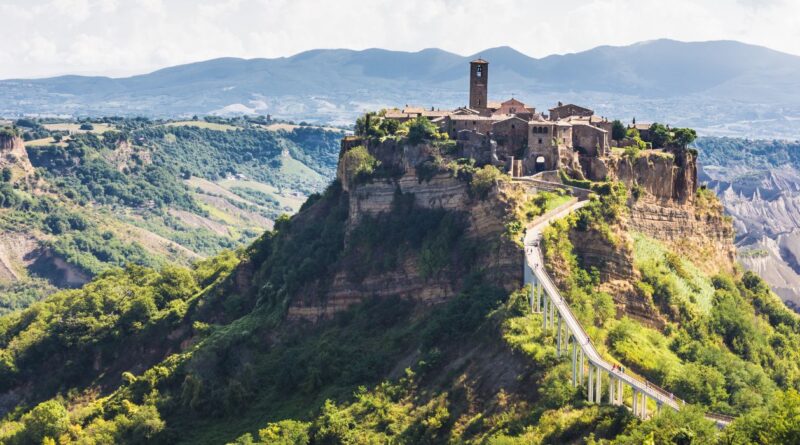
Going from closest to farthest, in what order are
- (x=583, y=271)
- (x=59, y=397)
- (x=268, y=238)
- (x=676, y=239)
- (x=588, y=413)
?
(x=588, y=413) < (x=583, y=271) < (x=676, y=239) < (x=59, y=397) < (x=268, y=238)

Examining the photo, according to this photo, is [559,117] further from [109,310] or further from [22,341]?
[22,341]

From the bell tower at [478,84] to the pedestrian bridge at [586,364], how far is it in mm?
28112

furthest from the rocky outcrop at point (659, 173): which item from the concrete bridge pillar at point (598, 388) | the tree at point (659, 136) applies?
the concrete bridge pillar at point (598, 388)

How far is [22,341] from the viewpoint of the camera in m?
95.5

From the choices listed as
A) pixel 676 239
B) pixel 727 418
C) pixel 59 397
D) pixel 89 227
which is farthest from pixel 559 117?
pixel 89 227

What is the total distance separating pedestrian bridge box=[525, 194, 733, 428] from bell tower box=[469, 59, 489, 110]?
28.1m

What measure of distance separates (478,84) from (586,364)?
127ft

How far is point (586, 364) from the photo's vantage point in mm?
56875

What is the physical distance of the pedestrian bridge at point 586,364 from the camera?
53.8m

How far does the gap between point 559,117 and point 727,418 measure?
3816cm

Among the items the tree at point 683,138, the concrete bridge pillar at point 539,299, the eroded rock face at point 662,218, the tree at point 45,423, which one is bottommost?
the tree at point 45,423

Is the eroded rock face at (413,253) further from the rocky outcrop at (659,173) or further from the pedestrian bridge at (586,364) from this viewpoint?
the rocky outcrop at (659,173)

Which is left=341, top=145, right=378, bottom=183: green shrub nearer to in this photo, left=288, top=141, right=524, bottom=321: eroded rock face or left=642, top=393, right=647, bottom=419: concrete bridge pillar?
left=288, top=141, right=524, bottom=321: eroded rock face

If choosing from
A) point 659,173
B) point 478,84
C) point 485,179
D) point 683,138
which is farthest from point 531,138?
point 478,84
